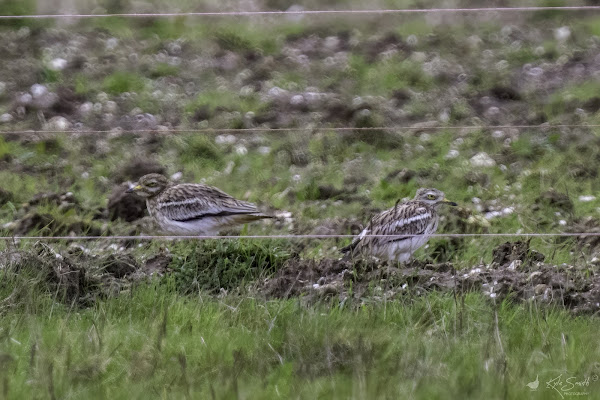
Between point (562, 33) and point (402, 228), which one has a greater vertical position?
point (402, 228)

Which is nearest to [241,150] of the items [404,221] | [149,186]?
[149,186]

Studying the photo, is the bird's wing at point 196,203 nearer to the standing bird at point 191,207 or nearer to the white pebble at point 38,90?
the standing bird at point 191,207

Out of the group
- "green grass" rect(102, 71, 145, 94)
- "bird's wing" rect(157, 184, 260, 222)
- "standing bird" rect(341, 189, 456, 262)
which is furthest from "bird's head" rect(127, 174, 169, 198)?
"green grass" rect(102, 71, 145, 94)

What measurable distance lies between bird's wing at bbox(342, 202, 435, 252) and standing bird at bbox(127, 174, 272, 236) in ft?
3.06

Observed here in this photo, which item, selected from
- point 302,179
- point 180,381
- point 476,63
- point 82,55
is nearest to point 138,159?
point 302,179

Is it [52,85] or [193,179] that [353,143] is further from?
[52,85]

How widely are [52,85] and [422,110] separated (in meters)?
3.80

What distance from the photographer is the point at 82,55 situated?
11961 millimetres

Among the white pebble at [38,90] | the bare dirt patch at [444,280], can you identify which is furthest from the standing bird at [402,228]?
the white pebble at [38,90]

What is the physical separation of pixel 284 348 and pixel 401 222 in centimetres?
278

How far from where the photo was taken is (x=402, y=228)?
26.3ft

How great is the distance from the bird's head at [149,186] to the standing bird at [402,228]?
1.81 metres

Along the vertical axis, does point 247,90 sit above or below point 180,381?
below
